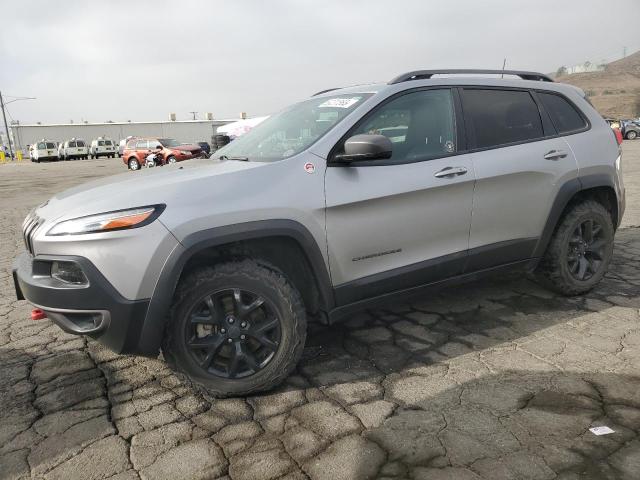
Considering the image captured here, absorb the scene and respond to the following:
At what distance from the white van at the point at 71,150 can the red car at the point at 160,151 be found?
1821 cm

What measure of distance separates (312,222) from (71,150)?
4639 centimetres

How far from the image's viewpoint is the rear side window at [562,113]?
12.8 feet

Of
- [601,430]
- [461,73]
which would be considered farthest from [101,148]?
[601,430]

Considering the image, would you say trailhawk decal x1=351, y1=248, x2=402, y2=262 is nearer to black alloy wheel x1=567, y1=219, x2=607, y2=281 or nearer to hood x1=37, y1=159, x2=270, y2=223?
hood x1=37, y1=159, x2=270, y2=223

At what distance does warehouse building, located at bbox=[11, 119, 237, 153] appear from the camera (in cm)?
6312

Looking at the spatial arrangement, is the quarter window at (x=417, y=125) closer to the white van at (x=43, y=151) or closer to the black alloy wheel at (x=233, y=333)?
the black alloy wheel at (x=233, y=333)

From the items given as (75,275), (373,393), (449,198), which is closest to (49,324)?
(75,275)

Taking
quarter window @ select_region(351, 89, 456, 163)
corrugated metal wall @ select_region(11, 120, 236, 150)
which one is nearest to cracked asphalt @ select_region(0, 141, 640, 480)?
quarter window @ select_region(351, 89, 456, 163)

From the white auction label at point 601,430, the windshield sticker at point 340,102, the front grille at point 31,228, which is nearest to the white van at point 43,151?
the front grille at point 31,228

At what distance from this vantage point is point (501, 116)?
11.9 feet

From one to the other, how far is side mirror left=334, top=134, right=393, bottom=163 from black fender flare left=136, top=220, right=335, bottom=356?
50 centimetres

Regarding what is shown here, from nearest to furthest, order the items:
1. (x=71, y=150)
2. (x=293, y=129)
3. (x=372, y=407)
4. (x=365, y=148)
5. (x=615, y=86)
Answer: (x=372, y=407) < (x=365, y=148) < (x=293, y=129) < (x=71, y=150) < (x=615, y=86)

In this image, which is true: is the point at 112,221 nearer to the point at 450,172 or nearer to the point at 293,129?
the point at 293,129

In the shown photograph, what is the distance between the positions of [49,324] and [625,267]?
5.26 meters
